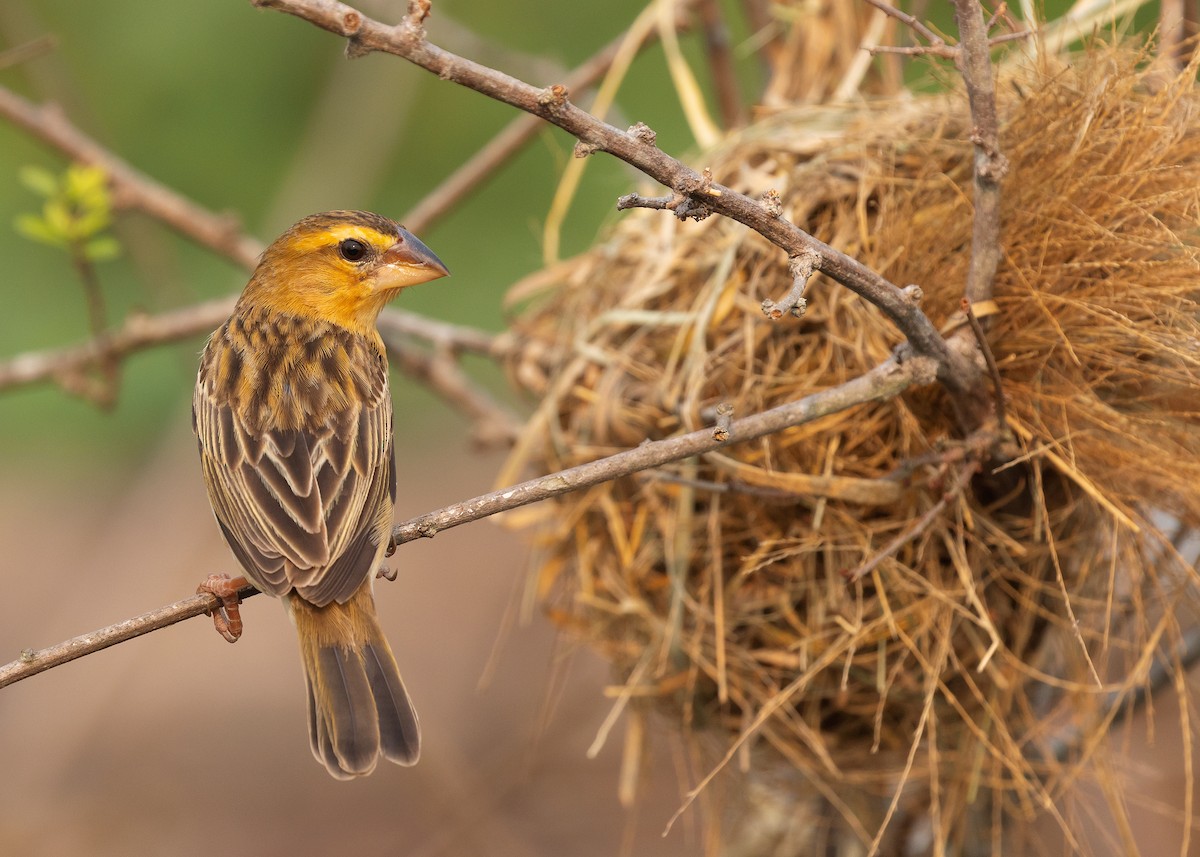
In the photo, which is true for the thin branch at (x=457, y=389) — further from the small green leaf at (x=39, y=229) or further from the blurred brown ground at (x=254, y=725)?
the small green leaf at (x=39, y=229)

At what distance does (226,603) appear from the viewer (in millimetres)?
2807

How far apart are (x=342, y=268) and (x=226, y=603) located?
1.10 m

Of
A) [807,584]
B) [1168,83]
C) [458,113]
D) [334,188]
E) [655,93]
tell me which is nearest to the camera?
[1168,83]

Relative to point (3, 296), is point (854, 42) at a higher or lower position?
higher

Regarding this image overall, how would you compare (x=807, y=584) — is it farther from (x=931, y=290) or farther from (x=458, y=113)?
(x=458, y=113)

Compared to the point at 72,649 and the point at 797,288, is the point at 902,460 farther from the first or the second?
the point at 72,649

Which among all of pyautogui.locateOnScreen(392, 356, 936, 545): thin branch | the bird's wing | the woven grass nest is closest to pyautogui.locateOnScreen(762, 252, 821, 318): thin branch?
pyautogui.locateOnScreen(392, 356, 936, 545): thin branch

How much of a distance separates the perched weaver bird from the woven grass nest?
19.3 inches

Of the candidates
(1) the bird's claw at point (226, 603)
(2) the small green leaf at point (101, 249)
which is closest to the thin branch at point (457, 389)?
(2) the small green leaf at point (101, 249)

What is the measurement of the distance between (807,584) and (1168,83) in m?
1.26

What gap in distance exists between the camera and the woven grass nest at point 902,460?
2.58 metres

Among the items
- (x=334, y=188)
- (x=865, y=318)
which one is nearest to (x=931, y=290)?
(x=865, y=318)

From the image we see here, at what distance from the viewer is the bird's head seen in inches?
135

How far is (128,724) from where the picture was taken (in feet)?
21.2
